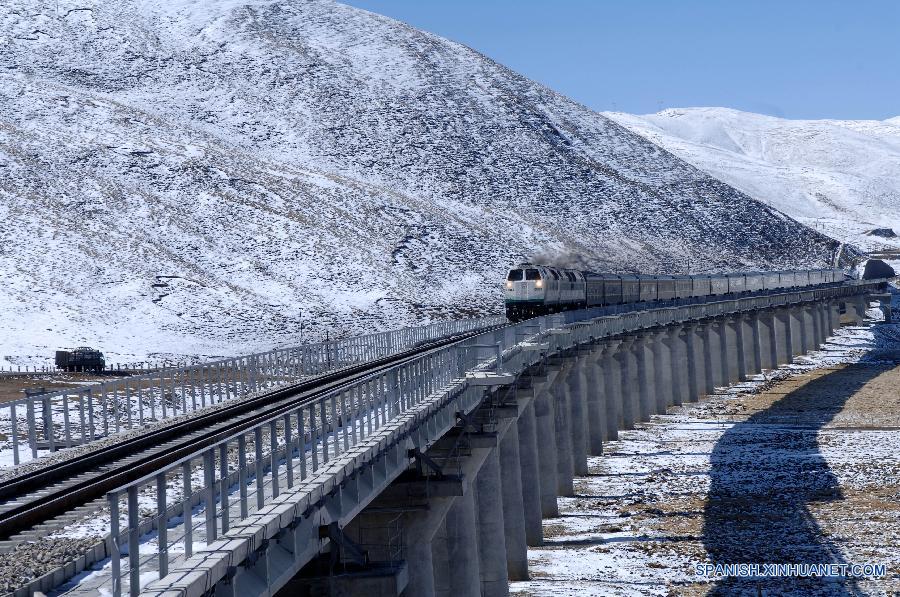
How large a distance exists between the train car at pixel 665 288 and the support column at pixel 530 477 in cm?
4402

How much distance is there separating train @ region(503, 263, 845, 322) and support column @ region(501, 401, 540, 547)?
2183 centimetres

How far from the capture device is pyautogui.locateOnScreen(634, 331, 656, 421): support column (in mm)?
70375

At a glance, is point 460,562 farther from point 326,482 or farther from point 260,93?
point 260,93

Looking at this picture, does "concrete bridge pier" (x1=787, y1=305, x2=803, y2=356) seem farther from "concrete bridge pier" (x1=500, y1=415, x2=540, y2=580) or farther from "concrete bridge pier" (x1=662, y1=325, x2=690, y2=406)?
"concrete bridge pier" (x1=500, y1=415, x2=540, y2=580)

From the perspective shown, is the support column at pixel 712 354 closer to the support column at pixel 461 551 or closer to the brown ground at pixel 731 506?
the brown ground at pixel 731 506

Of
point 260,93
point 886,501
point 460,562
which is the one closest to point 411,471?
point 460,562

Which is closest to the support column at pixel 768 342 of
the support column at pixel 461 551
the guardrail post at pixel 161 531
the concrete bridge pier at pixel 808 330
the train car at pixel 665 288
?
the concrete bridge pier at pixel 808 330

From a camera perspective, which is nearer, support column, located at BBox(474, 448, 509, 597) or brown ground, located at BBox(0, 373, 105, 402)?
support column, located at BBox(474, 448, 509, 597)

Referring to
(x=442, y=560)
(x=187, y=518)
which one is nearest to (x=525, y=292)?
(x=442, y=560)

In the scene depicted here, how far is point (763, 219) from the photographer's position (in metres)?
180

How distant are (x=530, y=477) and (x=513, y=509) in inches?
191

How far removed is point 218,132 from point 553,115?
5426 centimetres

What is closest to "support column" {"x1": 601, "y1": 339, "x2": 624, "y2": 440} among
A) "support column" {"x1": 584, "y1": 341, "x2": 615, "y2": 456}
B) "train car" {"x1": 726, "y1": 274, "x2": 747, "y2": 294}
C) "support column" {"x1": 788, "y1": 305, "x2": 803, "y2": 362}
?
"support column" {"x1": 584, "y1": 341, "x2": 615, "y2": 456}

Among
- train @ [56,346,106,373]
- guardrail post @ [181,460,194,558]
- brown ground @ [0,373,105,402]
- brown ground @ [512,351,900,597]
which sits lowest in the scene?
brown ground @ [512,351,900,597]
